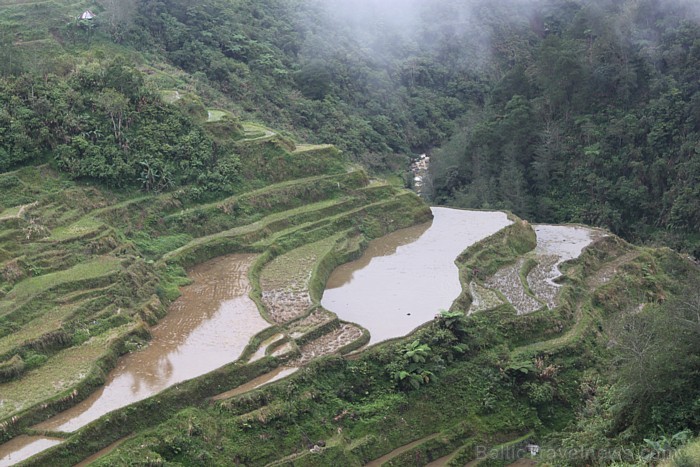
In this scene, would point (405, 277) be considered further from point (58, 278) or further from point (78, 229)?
point (58, 278)

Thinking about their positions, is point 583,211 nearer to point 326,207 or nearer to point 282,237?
point 326,207

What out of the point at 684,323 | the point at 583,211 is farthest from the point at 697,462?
the point at 583,211

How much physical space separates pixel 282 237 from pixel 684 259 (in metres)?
13.0

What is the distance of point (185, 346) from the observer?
16406mm

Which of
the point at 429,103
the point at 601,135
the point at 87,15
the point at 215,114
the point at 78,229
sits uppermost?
the point at 87,15

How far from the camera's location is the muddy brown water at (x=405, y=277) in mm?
18750

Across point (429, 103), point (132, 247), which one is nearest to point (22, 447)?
point (132, 247)

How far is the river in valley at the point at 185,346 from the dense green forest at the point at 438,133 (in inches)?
53.9

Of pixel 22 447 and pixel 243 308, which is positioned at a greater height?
pixel 22 447

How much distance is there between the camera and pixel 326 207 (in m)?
24.7

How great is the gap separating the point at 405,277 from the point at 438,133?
24347 mm

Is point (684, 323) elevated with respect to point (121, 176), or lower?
lower

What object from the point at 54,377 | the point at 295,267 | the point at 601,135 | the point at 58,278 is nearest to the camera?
the point at 54,377

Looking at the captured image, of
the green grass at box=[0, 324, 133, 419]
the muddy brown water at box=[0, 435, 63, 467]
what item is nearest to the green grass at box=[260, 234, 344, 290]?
the green grass at box=[0, 324, 133, 419]
